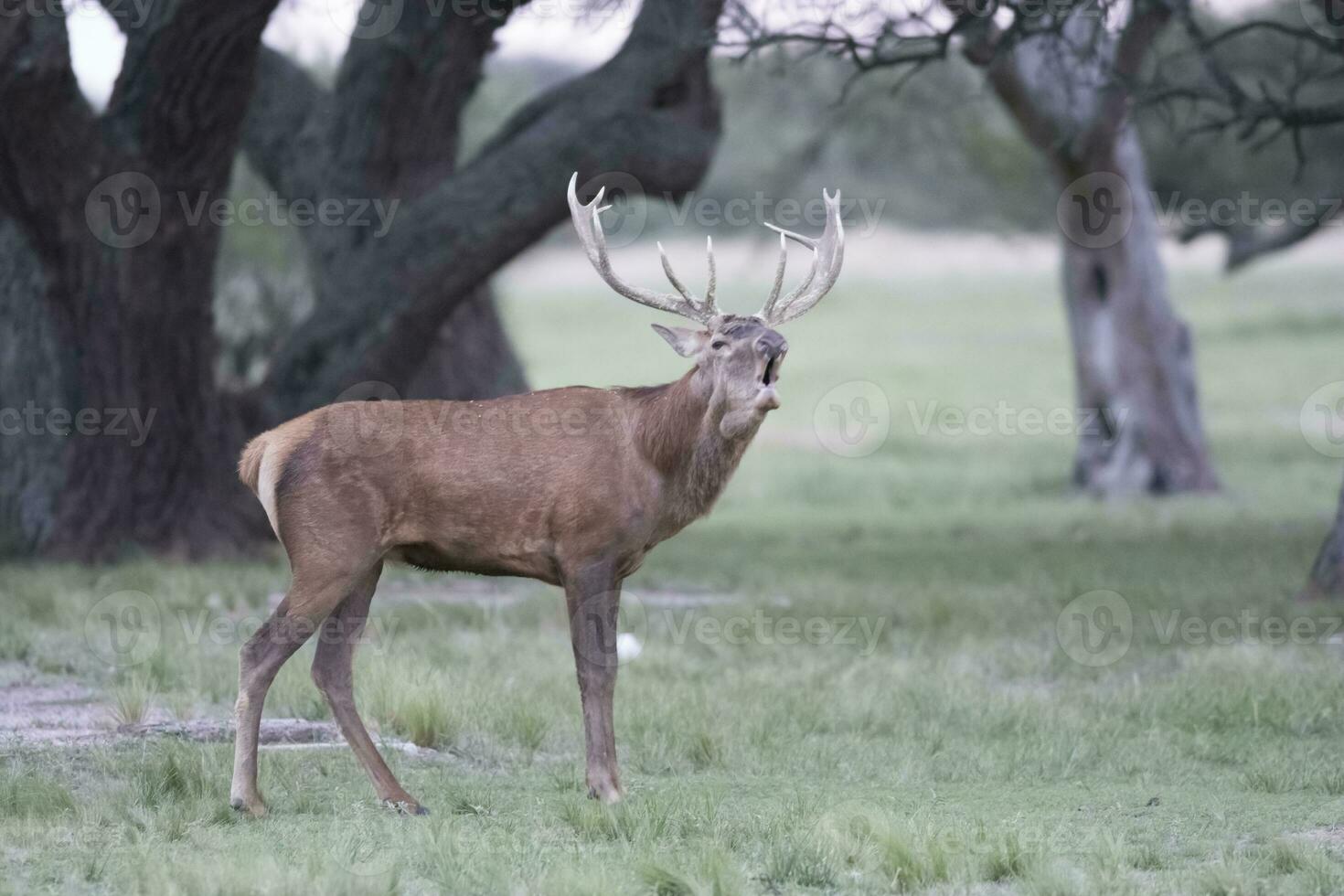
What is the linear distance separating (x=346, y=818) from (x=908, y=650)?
4.98 m

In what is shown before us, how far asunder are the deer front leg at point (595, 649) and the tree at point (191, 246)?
613 centimetres

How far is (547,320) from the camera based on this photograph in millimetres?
63219

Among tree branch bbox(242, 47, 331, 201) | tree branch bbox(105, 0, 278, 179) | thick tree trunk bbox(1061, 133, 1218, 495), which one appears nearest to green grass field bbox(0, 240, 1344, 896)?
thick tree trunk bbox(1061, 133, 1218, 495)

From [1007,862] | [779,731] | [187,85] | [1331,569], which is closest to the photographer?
[1007,862]

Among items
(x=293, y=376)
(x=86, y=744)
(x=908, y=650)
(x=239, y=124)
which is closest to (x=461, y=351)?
(x=293, y=376)

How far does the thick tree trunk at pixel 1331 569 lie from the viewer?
39.3ft

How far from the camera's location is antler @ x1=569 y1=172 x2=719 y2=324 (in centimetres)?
734

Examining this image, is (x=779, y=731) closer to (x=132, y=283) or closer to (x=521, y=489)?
(x=521, y=489)

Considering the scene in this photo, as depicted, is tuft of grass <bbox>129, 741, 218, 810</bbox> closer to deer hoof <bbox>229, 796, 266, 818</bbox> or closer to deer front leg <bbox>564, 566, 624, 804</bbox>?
deer hoof <bbox>229, 796, 266, 818</bbox>

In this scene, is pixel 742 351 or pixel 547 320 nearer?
pixel 742 351

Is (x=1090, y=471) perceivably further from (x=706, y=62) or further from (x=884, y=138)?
(x=706, y=62)

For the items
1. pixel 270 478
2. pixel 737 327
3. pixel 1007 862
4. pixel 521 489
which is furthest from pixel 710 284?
pixel 1007 862

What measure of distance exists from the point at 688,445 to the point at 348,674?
5.25ft

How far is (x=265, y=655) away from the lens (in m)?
7.03
